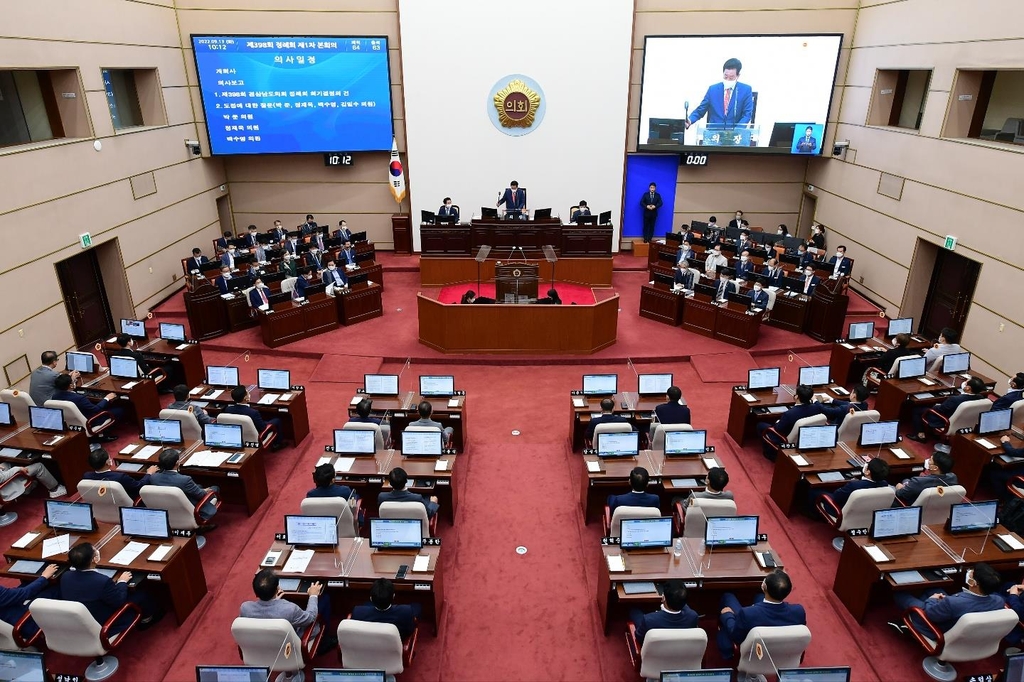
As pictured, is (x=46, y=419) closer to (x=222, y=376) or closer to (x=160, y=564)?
(x=222, y=376)

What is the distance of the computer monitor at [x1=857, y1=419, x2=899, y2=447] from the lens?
7.81m

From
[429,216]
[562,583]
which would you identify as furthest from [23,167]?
[562,583]

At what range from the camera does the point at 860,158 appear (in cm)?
1512

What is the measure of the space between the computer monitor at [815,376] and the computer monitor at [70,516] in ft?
30.4

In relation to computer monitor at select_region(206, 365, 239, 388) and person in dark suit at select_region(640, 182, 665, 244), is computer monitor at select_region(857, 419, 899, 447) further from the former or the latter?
person in dark suit at select_region(640, 182, 665, 244)

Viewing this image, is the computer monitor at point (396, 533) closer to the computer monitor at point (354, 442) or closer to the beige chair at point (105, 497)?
the computer monitor at point (354, 442)

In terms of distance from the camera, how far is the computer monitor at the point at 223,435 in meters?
7.86

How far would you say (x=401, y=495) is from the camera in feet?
22.0

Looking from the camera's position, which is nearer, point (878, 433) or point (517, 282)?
point (878, 433)

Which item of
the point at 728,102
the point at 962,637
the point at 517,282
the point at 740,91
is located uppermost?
the point at 740,91

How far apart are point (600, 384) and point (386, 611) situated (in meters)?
4.89

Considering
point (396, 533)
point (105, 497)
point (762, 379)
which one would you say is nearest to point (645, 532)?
point (396, 533)

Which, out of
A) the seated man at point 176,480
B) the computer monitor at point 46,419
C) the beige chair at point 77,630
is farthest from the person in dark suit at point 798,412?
the computer monitor at point 46,419

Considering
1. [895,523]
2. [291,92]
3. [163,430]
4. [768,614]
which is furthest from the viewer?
[291,92]
